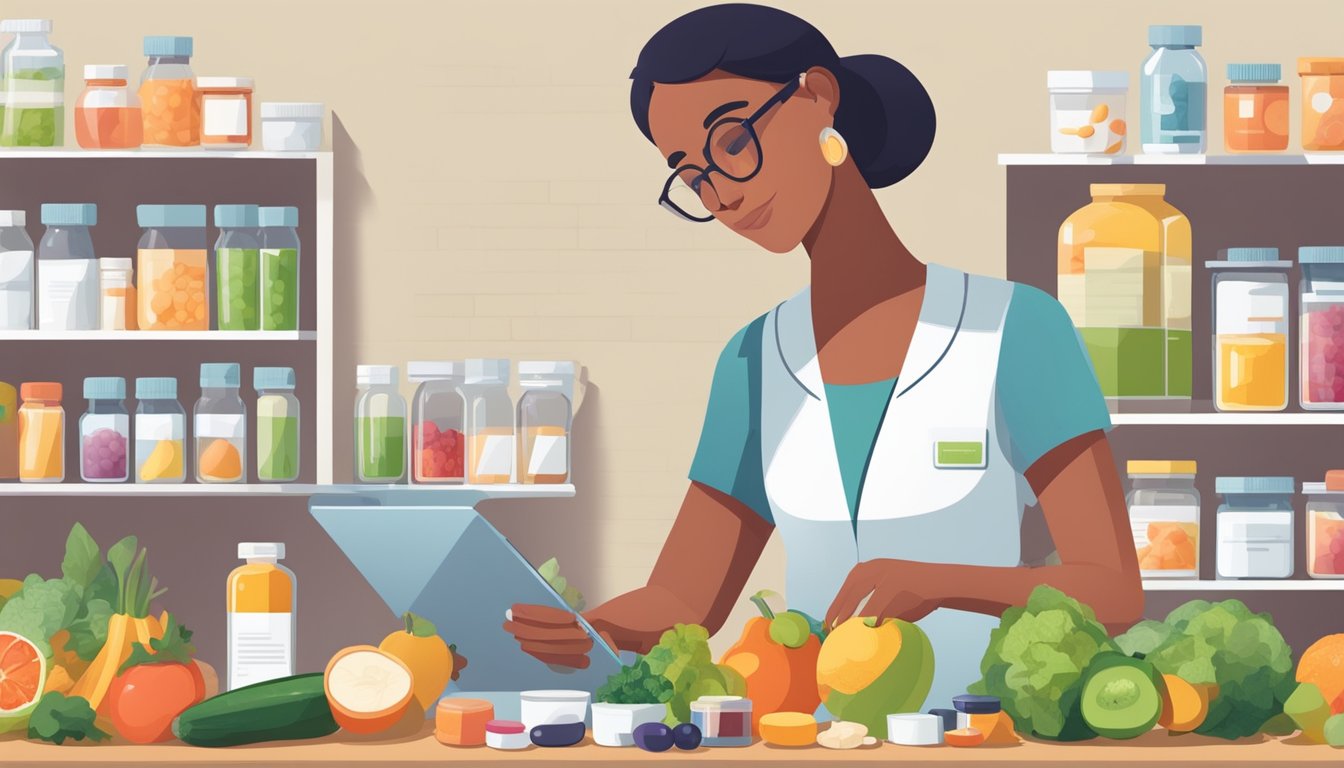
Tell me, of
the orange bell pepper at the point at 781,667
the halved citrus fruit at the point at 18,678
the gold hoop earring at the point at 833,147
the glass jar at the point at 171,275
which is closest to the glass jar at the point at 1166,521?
the gold hoop earring at the point at 833,147

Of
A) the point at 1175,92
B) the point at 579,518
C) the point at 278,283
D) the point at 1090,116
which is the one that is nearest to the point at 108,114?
the point at 278,283

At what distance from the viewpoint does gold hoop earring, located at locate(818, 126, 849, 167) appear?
1.86 meters

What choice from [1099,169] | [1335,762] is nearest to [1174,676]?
[1335,762]

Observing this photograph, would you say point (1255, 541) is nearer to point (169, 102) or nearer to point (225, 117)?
point (225, 117)

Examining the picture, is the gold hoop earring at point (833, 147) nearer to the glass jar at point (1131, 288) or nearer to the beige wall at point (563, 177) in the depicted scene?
the glass jar at point (1131, 288)

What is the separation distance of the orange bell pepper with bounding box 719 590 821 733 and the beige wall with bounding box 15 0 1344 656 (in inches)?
78.7

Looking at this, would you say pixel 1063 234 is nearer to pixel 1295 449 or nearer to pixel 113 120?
pixel 1295 449

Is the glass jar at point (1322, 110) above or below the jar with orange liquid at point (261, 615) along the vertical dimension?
above

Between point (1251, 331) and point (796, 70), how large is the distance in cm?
145

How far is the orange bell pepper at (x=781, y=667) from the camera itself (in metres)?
1.53

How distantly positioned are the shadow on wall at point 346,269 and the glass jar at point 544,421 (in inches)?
16.9

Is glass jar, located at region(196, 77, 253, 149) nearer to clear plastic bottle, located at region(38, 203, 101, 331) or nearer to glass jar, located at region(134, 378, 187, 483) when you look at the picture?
clear plastic bottle, located at region(38, 203, 101, 331)

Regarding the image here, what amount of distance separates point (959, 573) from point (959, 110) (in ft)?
6.72

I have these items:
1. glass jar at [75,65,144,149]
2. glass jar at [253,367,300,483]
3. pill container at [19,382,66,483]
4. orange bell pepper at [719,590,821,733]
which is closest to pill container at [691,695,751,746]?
orange bell pepper at [719,590,821,733]
